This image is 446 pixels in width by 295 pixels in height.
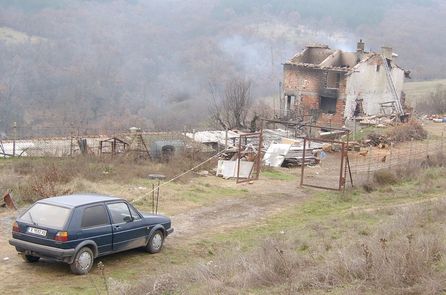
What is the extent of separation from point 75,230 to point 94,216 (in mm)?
649

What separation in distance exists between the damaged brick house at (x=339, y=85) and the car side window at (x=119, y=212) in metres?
33.7

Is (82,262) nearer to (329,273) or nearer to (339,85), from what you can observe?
(329,273)

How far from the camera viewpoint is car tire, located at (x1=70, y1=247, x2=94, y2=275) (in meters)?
10.9

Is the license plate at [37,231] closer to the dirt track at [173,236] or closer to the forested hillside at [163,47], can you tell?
the dirt track at [173,236]

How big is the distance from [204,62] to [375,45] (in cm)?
4053

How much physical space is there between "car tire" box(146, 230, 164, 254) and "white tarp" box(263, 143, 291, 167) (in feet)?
51.0

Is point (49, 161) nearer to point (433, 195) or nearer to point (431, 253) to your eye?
point (433, 195)

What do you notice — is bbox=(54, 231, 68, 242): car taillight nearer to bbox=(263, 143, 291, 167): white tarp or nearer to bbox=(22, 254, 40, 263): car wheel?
bbox=(22, 254, 40, 263): car wheel

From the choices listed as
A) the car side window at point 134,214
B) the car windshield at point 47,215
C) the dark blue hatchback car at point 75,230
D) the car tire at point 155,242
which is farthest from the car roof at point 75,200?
the car tire at point 155,242

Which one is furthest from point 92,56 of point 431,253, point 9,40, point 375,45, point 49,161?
point 431,253

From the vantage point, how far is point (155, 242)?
13047 millimetres

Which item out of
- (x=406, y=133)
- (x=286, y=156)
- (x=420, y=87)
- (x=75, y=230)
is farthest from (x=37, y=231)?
(x=420, y=87)

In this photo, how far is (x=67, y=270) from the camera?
1128cm

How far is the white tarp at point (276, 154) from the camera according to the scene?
2867 centimetres
